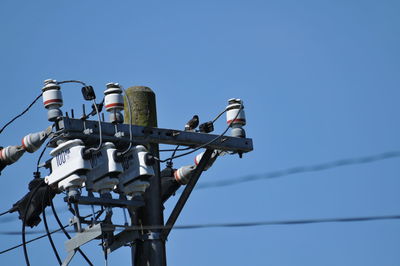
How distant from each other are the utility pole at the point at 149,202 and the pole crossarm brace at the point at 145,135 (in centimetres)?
15

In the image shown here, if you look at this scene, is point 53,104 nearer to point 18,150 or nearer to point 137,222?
point 18,150

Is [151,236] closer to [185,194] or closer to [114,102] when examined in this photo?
[185,194]

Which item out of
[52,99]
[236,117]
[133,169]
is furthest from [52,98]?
[236,117]

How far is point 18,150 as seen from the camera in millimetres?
11859

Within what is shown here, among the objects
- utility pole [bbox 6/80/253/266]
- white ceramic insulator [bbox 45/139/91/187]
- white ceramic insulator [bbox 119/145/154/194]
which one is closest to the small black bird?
utility pole [bbox 6/80/253/266]

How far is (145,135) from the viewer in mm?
12367

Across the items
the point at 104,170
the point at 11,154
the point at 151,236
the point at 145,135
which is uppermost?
the point at 145,135

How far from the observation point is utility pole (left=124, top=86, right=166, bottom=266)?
1214 centimetres

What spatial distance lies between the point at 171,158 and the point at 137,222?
39.5 inches

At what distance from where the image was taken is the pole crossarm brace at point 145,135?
1168 cm

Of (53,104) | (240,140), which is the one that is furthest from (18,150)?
(240,140)

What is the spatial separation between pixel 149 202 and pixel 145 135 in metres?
0.70

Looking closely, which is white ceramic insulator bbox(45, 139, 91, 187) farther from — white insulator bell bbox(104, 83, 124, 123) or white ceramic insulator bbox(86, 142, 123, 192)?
white insulator bell bbox(104, 83, 124, 123)

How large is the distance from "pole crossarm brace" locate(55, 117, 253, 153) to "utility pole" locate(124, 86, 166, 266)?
0.49 ft
